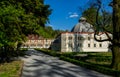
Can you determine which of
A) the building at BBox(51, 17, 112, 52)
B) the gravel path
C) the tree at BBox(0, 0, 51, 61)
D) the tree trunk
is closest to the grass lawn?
the gravel path

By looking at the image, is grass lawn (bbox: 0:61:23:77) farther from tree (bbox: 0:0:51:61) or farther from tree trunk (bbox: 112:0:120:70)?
tree trunk (bbox: 112:0:120:70)

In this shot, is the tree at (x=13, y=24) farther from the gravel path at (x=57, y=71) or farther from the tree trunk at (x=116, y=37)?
the tree trunk at (x=116, y=37)

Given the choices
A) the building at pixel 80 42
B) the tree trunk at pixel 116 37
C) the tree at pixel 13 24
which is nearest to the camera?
the tree trunk at pixel 116 37

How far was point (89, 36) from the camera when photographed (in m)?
92.6

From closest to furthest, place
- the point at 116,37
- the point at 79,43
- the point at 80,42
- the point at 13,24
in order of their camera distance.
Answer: the point at 116,37
the point at 13,24
the point at 79,43
the point at 80,42

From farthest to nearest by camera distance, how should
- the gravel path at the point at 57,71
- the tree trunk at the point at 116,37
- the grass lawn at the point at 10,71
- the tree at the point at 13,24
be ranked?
the tree at the point at 13,24 → the tree trunk at the point at 116,37 → the gravel path at the point at 57,71 → the grass lawn at the point at 10,71

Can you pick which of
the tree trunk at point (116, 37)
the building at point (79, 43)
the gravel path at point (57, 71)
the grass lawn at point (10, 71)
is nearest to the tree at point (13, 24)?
the grass lawn at point (10, 71)

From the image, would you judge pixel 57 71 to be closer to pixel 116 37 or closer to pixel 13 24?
pixel 116 37

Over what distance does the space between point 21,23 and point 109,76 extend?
13.0 metres

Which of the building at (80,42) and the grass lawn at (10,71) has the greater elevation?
the building at (80,42)

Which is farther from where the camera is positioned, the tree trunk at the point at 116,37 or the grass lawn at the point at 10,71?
the tree trunk at the point at 116,37

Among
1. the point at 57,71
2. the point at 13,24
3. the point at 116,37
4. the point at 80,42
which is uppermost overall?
the point at 80,42

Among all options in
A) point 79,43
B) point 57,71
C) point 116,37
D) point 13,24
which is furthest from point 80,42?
point 57,71

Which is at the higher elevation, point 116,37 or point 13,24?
point 13,24
